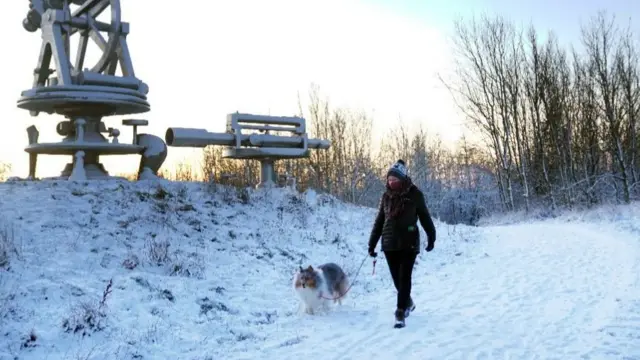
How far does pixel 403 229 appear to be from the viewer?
20.4 ft

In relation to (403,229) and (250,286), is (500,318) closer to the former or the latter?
(403,229)

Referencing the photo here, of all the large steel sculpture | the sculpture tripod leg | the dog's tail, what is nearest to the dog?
the dog's tail

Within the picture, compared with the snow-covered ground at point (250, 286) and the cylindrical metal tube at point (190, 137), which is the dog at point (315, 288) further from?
the cylindrical metal tube at point (190, 137)

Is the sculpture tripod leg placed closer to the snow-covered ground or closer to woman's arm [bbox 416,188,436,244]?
the snow-covered ground

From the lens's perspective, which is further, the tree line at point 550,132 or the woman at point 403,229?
the tree line at point 550,132

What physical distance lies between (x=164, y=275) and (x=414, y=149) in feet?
138

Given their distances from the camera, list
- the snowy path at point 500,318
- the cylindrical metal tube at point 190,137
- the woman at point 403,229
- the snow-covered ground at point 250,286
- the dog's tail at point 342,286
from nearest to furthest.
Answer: the snowy path at point 500,318 < the snow-covered ground at point 250,286 < the woman at point 403,229 < the dog's tail at point 342,286 < the cylindrical metal tube at point 190,137

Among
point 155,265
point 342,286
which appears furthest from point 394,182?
point 155,265

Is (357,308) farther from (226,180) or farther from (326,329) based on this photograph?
(226,180)

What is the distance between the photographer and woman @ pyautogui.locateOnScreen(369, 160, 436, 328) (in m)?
6.19

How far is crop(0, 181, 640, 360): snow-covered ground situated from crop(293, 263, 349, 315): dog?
9.4 inches

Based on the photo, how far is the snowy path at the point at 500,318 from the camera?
5.09m

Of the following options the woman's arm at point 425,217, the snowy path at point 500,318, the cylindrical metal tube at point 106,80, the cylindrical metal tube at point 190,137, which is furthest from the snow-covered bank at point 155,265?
the cylindrical metal tube at point 106,80

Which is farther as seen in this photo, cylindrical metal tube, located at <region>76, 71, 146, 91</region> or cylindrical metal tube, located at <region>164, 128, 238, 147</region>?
cylindrical metal tube, located at <region>164, 128, 238, 147</region>
